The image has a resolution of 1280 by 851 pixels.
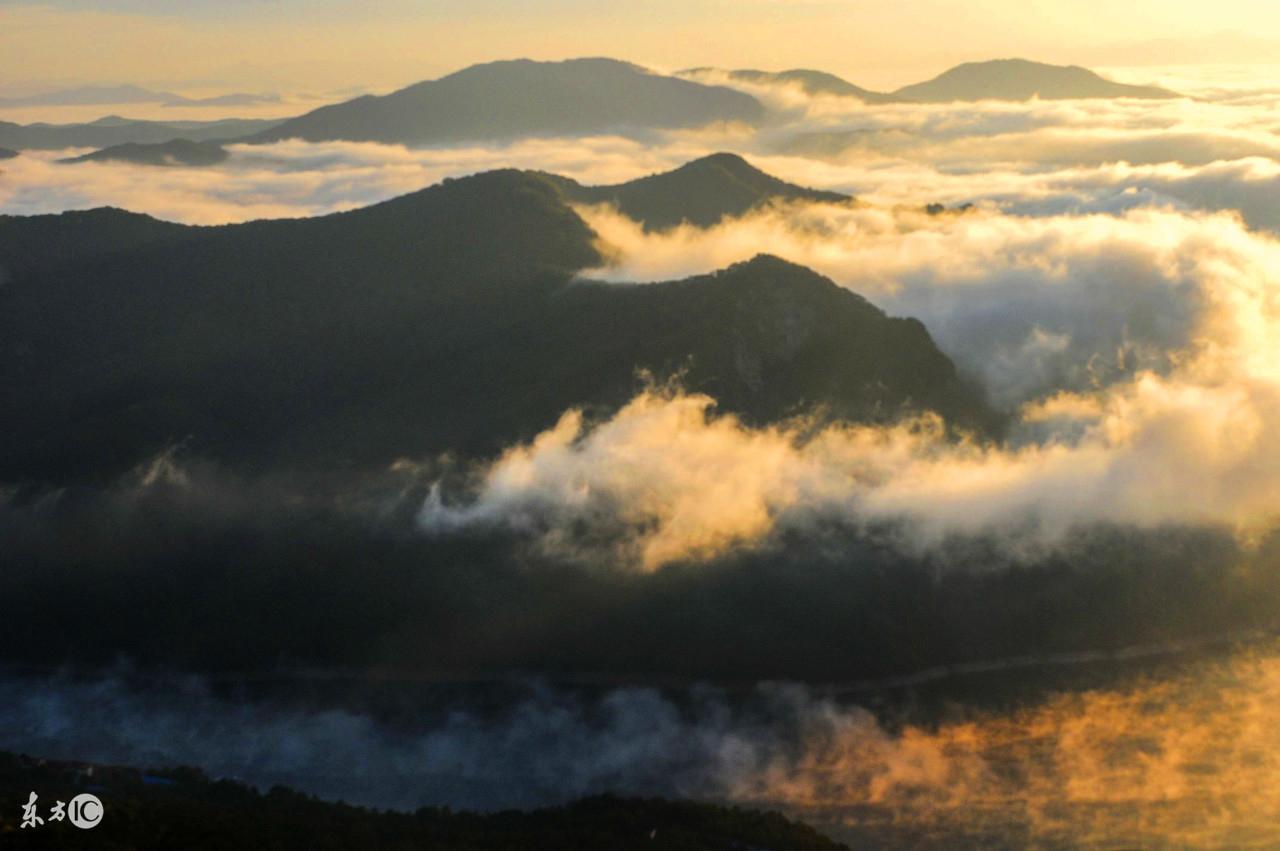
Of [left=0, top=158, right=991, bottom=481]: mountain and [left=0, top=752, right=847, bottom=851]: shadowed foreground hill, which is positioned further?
[left=0, top=158, right=991, bottom=481]: mountain

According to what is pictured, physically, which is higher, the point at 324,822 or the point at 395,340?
the point at 395,340

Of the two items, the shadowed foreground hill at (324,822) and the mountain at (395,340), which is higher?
the mountain at (395,340)

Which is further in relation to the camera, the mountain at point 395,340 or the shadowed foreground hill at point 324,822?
the mountain at point 395,340

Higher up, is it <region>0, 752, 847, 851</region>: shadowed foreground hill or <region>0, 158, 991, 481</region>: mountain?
<region>0, 158, 991, 481</region>: mountain

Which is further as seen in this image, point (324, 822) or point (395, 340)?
point (395, 340)
